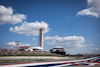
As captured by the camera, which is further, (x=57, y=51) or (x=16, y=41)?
(x=57, y=51)

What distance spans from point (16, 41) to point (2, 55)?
17.2 metres

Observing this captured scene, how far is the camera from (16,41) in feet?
146

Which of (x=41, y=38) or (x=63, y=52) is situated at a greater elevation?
(x=41, y=38)

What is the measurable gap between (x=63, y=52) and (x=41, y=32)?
41.2 meters

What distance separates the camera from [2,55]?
27.5 m

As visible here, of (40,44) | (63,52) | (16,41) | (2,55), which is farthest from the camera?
(40,44)

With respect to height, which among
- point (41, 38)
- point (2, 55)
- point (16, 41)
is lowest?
point (2, 55)

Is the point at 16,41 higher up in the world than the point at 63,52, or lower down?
higher up

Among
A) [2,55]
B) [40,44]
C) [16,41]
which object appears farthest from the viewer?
[40,44]

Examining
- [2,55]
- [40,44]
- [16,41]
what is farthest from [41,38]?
[2,55]

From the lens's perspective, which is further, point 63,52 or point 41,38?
point 41,38

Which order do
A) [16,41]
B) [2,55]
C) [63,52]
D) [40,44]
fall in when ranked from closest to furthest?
Answer: [2,55], [16,41], [63,52], [40,44]

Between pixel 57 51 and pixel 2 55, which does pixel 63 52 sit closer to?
pixel 57 51

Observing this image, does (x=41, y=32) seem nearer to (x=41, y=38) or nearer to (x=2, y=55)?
(x=41, y=38)
